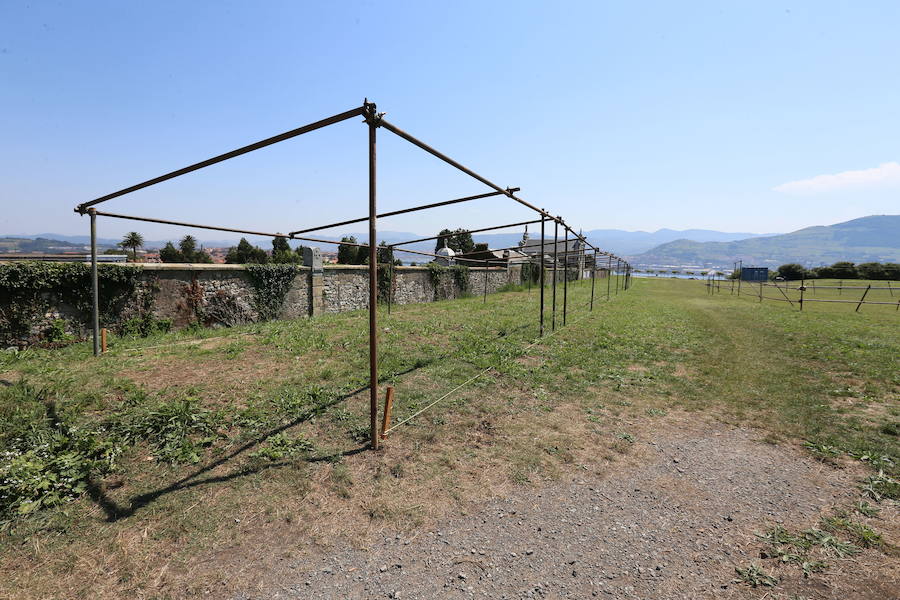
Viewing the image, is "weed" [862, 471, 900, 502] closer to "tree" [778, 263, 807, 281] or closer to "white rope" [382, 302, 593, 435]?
"white rope" [382, 302, 593, 435]

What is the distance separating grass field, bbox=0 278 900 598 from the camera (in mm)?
2926

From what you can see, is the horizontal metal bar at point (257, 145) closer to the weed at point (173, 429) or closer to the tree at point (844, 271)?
the weed at point (173, 429)

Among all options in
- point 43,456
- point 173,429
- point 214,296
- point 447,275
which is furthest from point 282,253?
point 43,456

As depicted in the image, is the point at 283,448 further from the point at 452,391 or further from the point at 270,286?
the point at 270,286

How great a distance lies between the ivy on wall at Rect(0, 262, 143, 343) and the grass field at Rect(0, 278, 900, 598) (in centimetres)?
115

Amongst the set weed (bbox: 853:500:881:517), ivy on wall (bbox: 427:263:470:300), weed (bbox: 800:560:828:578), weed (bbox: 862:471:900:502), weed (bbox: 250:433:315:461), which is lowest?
weed (bbox: 800:560:828:578)

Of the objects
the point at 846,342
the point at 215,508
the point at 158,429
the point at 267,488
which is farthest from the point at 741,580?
the point at 846,342

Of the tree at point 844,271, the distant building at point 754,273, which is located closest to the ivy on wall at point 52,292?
the distant building at point 754,273

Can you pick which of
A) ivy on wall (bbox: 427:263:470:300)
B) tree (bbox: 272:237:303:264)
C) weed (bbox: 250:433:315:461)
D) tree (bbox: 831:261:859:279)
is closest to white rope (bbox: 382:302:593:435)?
weed (bbox: 250:433:315:461)

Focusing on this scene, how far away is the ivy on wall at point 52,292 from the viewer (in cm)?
852

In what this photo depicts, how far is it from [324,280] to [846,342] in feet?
55.9

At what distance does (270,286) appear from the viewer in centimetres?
1355

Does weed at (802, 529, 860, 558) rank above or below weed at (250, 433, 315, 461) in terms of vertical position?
below

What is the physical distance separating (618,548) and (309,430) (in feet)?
12.1
